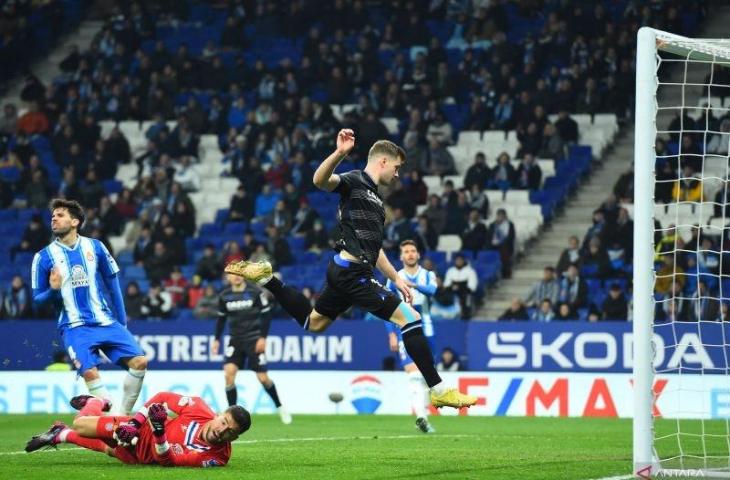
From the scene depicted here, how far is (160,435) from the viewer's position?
31.6 feet

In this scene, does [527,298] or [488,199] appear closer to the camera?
[527,298]

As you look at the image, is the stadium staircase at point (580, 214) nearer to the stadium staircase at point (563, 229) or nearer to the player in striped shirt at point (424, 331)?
the stadium staircase at point (563, 229)

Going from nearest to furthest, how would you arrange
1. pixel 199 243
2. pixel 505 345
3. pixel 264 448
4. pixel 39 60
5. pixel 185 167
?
1. pixel 264 448
2. pixel 505 345
3. pixel 199 243
4. pixel 185 167
5. pixel 39 60

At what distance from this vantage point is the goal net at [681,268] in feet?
31.2

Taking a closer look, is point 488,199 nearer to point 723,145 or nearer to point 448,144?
point 448,144

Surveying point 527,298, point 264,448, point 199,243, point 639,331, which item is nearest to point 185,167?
point 199,243

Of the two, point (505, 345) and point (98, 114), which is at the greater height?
point (98, 114)

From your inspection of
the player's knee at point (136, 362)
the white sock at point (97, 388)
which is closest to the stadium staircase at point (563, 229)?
the player's knee at point (136, 362)

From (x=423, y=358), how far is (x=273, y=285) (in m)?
1.68

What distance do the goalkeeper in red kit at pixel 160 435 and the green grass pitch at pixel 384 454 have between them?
144mm

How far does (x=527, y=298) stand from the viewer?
2303 cm

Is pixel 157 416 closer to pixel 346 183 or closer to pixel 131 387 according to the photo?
pixel 131 387

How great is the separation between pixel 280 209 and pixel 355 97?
4.43 meters

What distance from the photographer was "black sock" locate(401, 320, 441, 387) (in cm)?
1036
